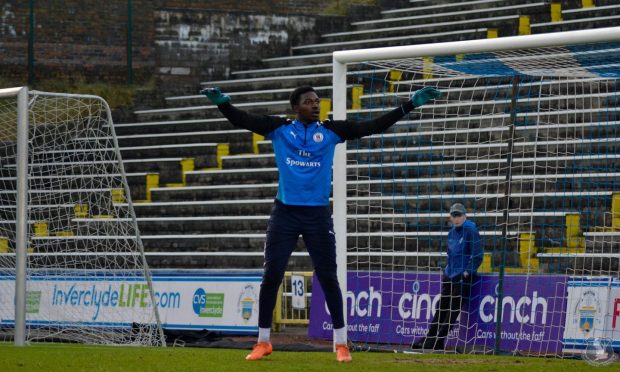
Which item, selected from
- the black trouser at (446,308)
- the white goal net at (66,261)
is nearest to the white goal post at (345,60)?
the black trouser at (446,308)

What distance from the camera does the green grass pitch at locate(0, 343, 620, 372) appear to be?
8.07 metres

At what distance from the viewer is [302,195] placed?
8.73 metres

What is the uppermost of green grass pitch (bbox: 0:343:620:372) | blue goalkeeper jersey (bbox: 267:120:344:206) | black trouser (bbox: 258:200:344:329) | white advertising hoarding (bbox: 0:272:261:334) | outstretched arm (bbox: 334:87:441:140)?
outstretched arm (bbox: 334:87:441:140)

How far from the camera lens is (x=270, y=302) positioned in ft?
29.1

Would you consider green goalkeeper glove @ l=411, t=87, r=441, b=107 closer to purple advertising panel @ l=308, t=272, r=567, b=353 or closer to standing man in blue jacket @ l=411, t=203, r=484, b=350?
purple advertising panel @ l=308, t=272, r=567, b=353

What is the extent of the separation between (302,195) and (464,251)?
4.82 m

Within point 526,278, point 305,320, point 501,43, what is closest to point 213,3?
point 305,320

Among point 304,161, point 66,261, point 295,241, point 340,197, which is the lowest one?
point 66,261

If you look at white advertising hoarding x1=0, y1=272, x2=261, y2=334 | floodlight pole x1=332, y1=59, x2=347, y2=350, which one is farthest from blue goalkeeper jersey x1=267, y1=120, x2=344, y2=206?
white advertising hoarding x1=0, y1=272, x2=261, y2=334

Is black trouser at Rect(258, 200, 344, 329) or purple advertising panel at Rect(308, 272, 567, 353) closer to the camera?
black trouser at Rect(258, 200, 344, 329)

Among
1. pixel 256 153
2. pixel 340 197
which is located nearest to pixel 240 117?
pixel 340 197

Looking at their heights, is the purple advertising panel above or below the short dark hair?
below

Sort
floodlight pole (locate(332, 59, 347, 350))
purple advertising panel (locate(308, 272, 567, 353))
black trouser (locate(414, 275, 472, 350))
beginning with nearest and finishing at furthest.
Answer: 1. floodlight pole (locate(332, 59, 347, 350))
2. purple advertising panel (locate(308, 272, 567, 353))
3. black trouser (locate(414, 275, 472, 350))

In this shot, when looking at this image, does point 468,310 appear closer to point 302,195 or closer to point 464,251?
point 464,251
